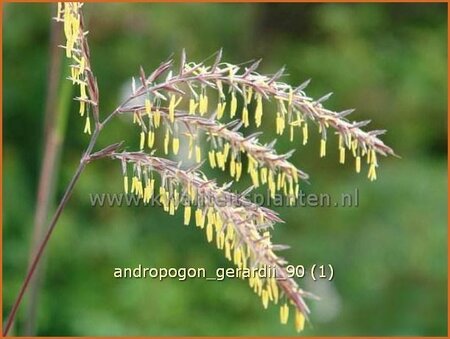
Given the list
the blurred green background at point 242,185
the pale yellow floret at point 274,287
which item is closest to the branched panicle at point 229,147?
the pale yellow floret at point 274,287

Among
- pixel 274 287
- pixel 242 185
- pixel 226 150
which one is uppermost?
pixel 242 185

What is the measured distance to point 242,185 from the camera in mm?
4152

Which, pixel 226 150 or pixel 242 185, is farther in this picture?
pixel 242 185

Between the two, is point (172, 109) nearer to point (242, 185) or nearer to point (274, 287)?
point (274, 287)

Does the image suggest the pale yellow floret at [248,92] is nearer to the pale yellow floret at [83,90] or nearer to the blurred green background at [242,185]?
the pale yellow floret at [83,90]

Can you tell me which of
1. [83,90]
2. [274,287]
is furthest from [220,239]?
[83,90]

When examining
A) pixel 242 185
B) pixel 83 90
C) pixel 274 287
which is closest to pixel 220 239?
pixel 274 287

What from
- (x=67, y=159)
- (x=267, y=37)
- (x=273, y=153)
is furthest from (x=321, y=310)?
(x=273, y=153)

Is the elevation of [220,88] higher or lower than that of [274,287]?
higher

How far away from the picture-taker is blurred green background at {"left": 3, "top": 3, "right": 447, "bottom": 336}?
3773 millimetres

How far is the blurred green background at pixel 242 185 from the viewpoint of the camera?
3773mm

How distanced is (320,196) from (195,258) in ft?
2.45

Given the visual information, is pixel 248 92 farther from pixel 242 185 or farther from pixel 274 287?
pixel 242 185

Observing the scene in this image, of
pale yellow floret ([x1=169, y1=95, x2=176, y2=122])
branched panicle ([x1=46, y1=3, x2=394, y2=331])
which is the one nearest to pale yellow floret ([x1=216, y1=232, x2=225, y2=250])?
branched panicle ([x1=46, y1=3, x2=394, y2=331])
